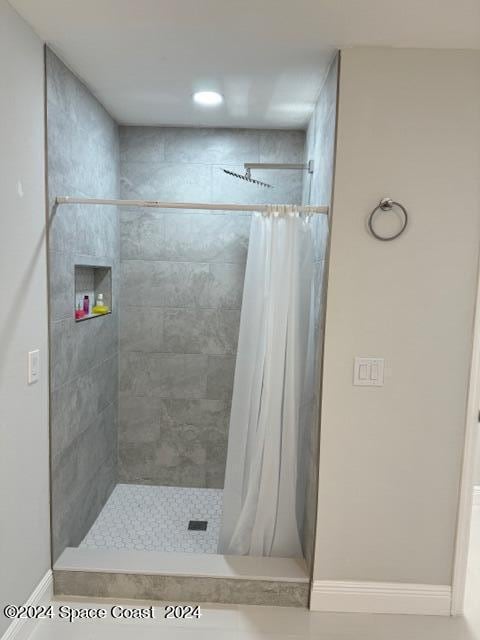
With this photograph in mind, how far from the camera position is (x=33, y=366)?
5.88ft

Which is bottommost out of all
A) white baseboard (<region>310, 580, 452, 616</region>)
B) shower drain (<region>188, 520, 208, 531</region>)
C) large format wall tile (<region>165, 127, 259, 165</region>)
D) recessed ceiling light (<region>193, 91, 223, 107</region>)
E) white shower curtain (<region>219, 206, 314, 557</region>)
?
shower drain (<region>188, 520, 208, 531</region>)

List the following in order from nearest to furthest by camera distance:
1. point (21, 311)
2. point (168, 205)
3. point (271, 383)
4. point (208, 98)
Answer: point (21, 311), point (168, 205), point (271, 383), point (208, 98)

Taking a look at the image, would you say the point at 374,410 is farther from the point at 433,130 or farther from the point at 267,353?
the point at 433,130

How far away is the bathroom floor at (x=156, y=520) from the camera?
8.00 ft

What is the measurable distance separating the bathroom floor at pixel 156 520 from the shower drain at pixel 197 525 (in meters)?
0.02

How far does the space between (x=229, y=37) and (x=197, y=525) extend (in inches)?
99.6

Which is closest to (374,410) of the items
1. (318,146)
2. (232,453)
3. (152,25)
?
(232,453)

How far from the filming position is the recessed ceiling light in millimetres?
2317

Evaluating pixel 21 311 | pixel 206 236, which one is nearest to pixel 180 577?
pixel 21 311

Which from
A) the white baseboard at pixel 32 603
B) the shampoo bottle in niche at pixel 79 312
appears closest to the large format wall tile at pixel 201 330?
the shampoo bottle in niche at pixel 79 312

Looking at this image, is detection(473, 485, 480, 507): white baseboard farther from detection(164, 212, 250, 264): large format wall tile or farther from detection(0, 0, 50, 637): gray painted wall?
detection(0, 0, 50, 637): gray painted wall

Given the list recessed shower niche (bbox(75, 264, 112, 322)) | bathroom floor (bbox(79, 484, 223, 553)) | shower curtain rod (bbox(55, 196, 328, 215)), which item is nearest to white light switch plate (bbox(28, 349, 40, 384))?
recessed shower niche (bbox(75, 264, 112, 322))

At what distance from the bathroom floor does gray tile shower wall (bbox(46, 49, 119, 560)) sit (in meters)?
0.10

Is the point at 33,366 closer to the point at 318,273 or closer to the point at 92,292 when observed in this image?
the point at 92,292
